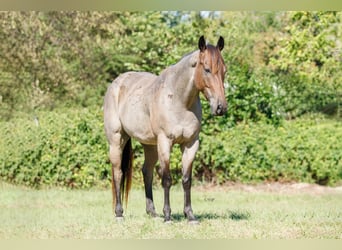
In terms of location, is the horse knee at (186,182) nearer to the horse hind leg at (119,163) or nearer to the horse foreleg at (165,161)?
the horse foreleg at (165,161)

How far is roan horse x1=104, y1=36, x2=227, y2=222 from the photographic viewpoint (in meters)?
5.96

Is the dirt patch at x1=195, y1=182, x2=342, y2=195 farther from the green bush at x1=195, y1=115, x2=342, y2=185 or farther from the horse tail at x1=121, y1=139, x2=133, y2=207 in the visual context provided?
the horse tail at x1=121, y1=139, x2=133, y2=207

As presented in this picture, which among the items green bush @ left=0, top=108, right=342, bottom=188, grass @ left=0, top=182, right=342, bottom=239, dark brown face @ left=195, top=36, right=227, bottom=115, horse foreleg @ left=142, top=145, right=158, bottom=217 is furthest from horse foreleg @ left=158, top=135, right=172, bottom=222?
green bush @ left=0, top=108, right=342, bottom=188

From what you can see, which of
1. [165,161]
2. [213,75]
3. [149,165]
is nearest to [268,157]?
[149,165]

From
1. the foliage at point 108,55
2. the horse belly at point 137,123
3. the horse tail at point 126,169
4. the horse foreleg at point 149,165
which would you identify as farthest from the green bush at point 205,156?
the horse belly at point 137,123

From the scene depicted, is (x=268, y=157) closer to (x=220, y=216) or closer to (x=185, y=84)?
(x=220, y=216)

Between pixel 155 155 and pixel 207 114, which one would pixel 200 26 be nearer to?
pixel 207 114

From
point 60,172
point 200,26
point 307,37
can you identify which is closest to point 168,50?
point 200,26

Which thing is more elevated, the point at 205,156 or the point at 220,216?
the point at 220,216

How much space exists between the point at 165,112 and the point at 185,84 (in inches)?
13.5

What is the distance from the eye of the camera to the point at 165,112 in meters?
6.33

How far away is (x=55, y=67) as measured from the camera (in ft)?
52.2

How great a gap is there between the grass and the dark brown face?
1.16m

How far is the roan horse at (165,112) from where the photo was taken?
19.5 ft
